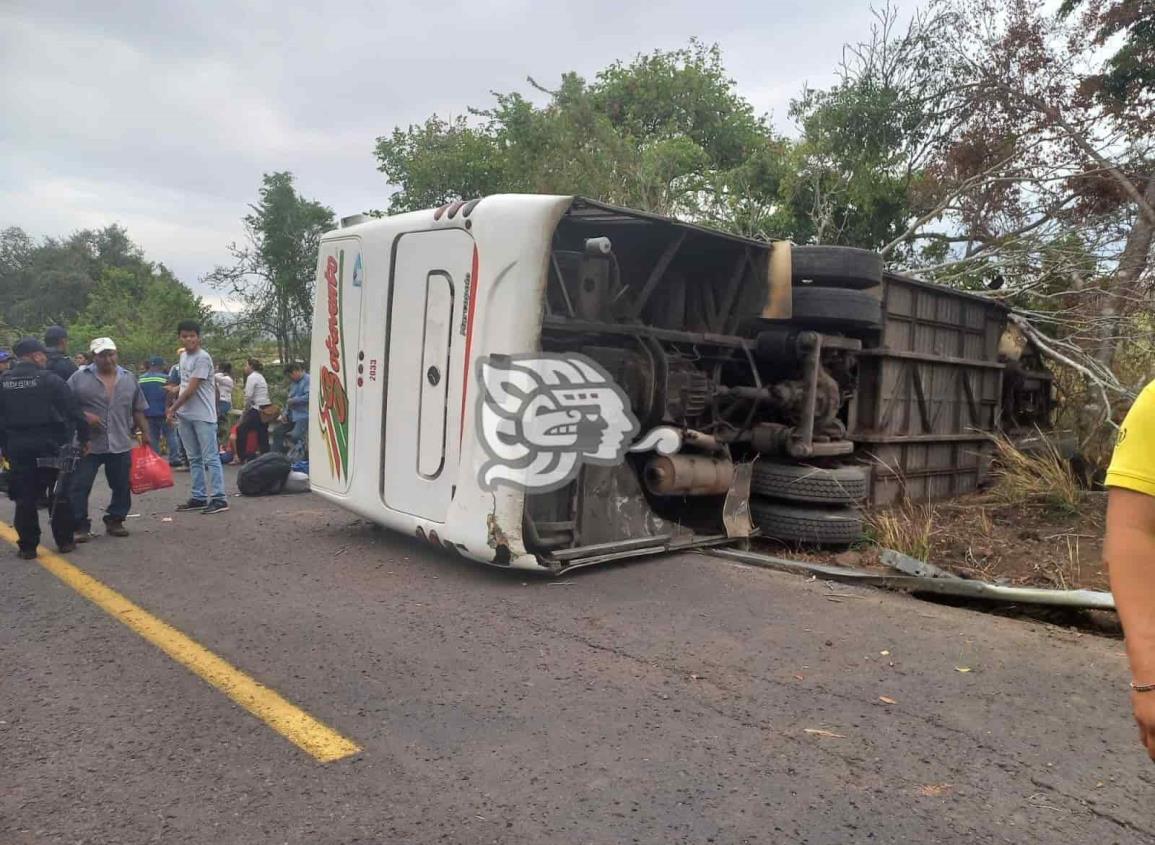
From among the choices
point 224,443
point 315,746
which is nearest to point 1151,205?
point 315,746

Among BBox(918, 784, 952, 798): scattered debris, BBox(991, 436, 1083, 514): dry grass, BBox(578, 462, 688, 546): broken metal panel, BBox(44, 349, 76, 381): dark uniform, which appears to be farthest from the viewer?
BBox(44, 349, 76, 381): dark uniform

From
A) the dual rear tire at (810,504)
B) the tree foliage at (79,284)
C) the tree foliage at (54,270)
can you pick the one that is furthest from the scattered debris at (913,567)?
the tree foliage at (54,270)

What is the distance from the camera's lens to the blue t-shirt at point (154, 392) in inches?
422

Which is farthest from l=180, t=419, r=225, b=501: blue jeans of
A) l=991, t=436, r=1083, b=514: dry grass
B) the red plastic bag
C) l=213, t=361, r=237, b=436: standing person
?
l=991, t=436, r=1083, b=514: dry grass

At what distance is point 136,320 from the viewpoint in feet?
94.1

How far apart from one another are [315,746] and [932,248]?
11281 millimetres

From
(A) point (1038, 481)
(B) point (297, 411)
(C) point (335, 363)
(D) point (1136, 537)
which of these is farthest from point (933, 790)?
(B) point (297, 411)

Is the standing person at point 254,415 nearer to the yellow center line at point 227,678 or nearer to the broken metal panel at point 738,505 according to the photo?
the yellow center line at point 227,678

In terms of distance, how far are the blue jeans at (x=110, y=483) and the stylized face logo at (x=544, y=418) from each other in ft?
11.3

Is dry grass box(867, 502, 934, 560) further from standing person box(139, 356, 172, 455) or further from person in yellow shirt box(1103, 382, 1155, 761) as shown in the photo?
standing person box(139, 356, 172, 455)

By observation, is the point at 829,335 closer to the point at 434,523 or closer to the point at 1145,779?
the point at 434,523

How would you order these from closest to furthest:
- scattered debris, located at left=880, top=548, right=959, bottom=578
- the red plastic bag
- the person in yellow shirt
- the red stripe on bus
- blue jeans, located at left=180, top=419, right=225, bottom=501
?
1. the person in yellow shirt
2. scattered debris, located at left=880, top=548, right=959, bottom=578
3. the red stripe on bus
4. the red plastic bag
5. blue jeans, located at left=180, top=419, right=225, bottom=501

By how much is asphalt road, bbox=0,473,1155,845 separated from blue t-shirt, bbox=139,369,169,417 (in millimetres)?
6292

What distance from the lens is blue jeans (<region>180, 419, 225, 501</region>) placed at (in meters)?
7.48
